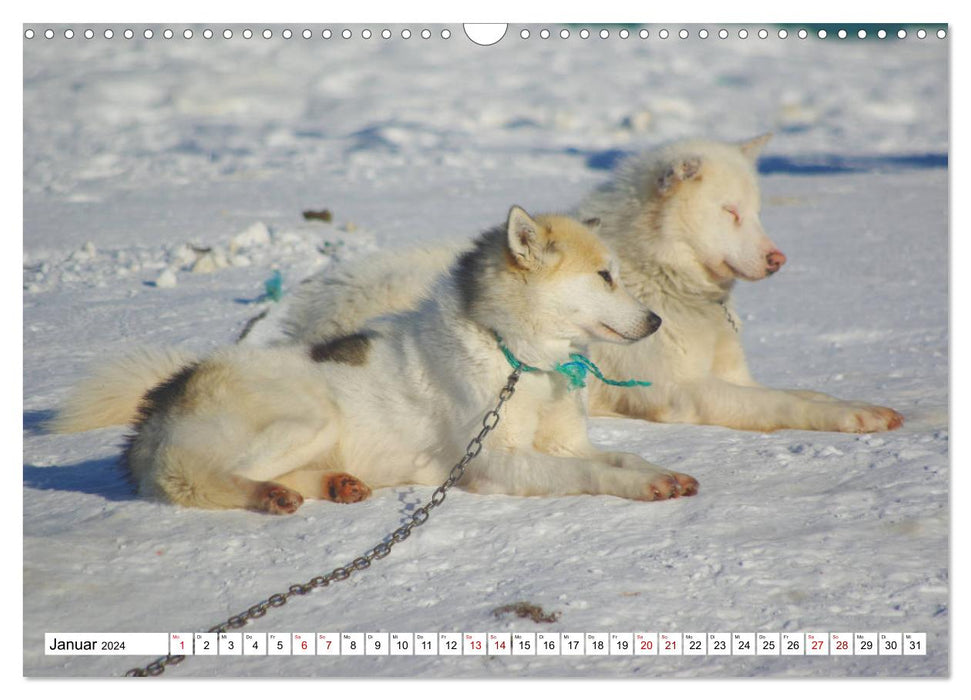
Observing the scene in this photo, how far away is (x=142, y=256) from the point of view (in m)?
8.28

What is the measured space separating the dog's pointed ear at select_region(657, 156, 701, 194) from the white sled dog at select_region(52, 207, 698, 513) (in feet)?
3.87

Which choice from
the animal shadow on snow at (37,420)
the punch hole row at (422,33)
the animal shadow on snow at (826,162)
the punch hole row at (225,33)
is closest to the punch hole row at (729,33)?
the punch hole row at (422,33)

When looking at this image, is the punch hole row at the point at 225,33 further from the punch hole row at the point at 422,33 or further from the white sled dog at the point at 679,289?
the white sled dog at the point at 679,289

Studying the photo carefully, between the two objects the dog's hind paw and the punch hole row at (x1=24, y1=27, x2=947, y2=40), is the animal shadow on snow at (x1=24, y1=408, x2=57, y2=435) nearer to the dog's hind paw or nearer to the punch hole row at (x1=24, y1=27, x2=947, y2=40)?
the dog's hind paw

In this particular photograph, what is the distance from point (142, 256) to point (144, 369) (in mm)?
3709

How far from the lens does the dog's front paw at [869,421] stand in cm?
509

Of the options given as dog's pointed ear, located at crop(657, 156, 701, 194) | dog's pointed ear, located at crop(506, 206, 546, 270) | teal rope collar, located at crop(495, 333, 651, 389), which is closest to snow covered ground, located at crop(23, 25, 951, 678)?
teal rope collar, located at crop(495, 333, 651, 389)

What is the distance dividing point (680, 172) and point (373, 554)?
8.59ft

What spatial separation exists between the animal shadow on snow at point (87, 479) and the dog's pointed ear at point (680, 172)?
9.06ft

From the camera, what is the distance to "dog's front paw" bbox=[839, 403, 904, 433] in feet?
16.7

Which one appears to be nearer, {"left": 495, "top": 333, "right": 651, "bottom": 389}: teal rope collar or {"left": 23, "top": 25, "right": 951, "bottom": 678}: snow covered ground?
{"left": 23, "top": 25, "right": 951, "bottom": 678}: snow covered ground

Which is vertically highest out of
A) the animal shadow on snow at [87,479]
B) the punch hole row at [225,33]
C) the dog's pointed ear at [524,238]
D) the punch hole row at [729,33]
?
the punch hole row at [729,33]

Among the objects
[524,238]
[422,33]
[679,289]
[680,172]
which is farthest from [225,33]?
[679,289]

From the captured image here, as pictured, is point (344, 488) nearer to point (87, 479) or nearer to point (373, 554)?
point (373, 554)
